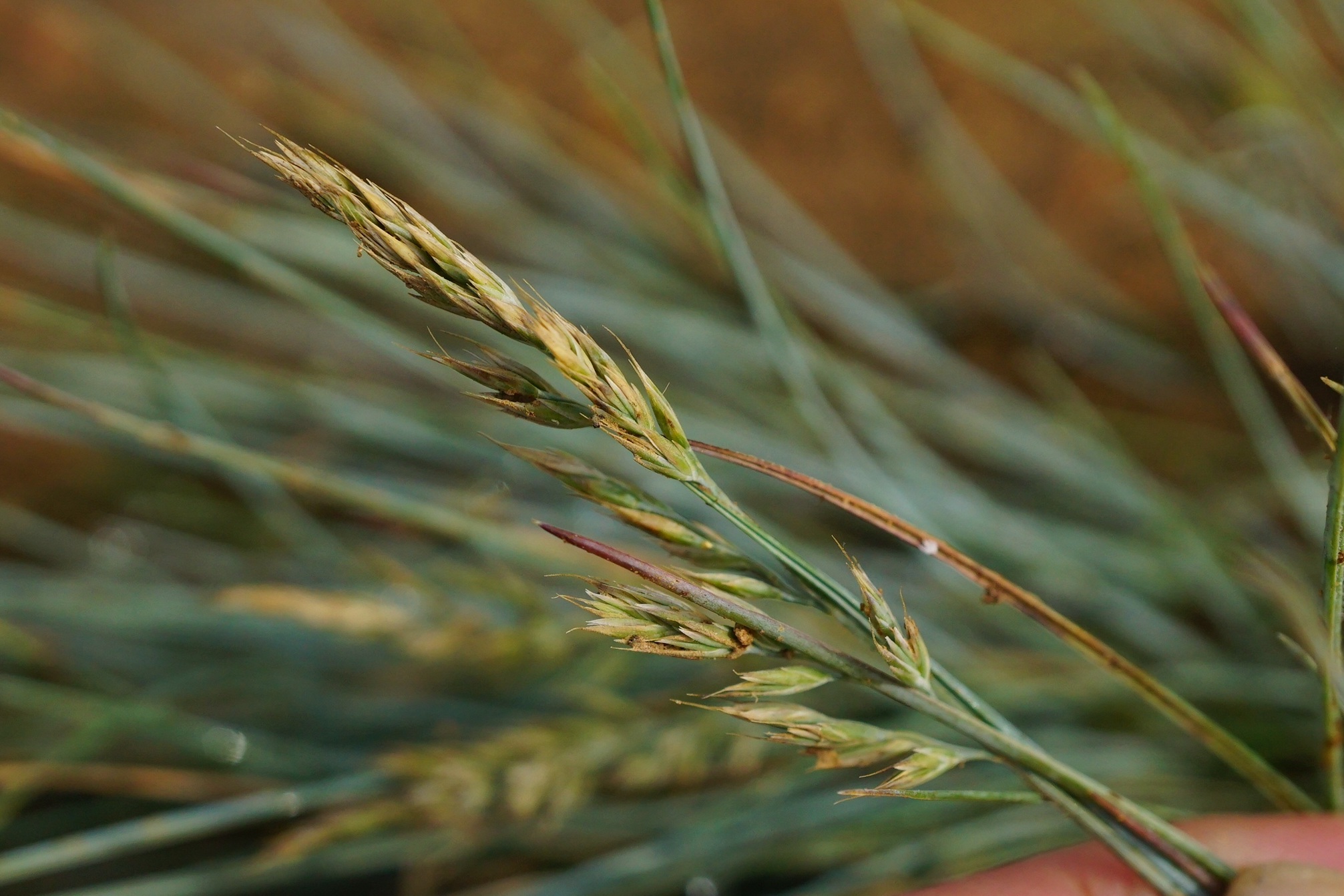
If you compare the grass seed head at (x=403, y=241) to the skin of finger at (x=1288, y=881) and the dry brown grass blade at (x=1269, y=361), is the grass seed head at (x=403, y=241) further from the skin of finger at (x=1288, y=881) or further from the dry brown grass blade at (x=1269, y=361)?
the skin of finger at (x=1288, y=881)

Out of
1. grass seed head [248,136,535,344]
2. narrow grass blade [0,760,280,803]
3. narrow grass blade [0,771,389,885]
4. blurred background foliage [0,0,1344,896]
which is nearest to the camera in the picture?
grass seed head [248,136,535,344]

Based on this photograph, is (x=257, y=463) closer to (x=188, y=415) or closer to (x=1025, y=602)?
(x=188, y=415)

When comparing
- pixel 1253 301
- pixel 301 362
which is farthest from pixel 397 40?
pixel 1253 301

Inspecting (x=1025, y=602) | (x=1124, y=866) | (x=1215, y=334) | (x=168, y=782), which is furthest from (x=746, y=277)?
(x=168, y=782)

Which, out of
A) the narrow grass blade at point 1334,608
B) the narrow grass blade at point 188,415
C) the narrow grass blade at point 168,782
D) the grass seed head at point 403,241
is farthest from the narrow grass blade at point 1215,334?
the narrow grass blade at point 168,782

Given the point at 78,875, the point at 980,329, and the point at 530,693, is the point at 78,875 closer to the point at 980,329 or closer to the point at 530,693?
the point at 530,693

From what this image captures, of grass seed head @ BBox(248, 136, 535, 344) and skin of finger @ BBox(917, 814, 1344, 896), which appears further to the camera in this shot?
skin of finger @ BBox(917, 814, 1344, 896)

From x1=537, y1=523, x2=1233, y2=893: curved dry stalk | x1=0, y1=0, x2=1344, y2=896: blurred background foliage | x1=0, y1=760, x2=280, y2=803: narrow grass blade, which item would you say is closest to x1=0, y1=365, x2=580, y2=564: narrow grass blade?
x1=0, y1=0, x2=1344, y2=896: blurred background foliage

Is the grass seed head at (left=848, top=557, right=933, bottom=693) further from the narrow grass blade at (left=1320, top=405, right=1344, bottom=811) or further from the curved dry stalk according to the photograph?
the narrow grass blade at (left=1320, top=405, right=1344, bottom=811)
